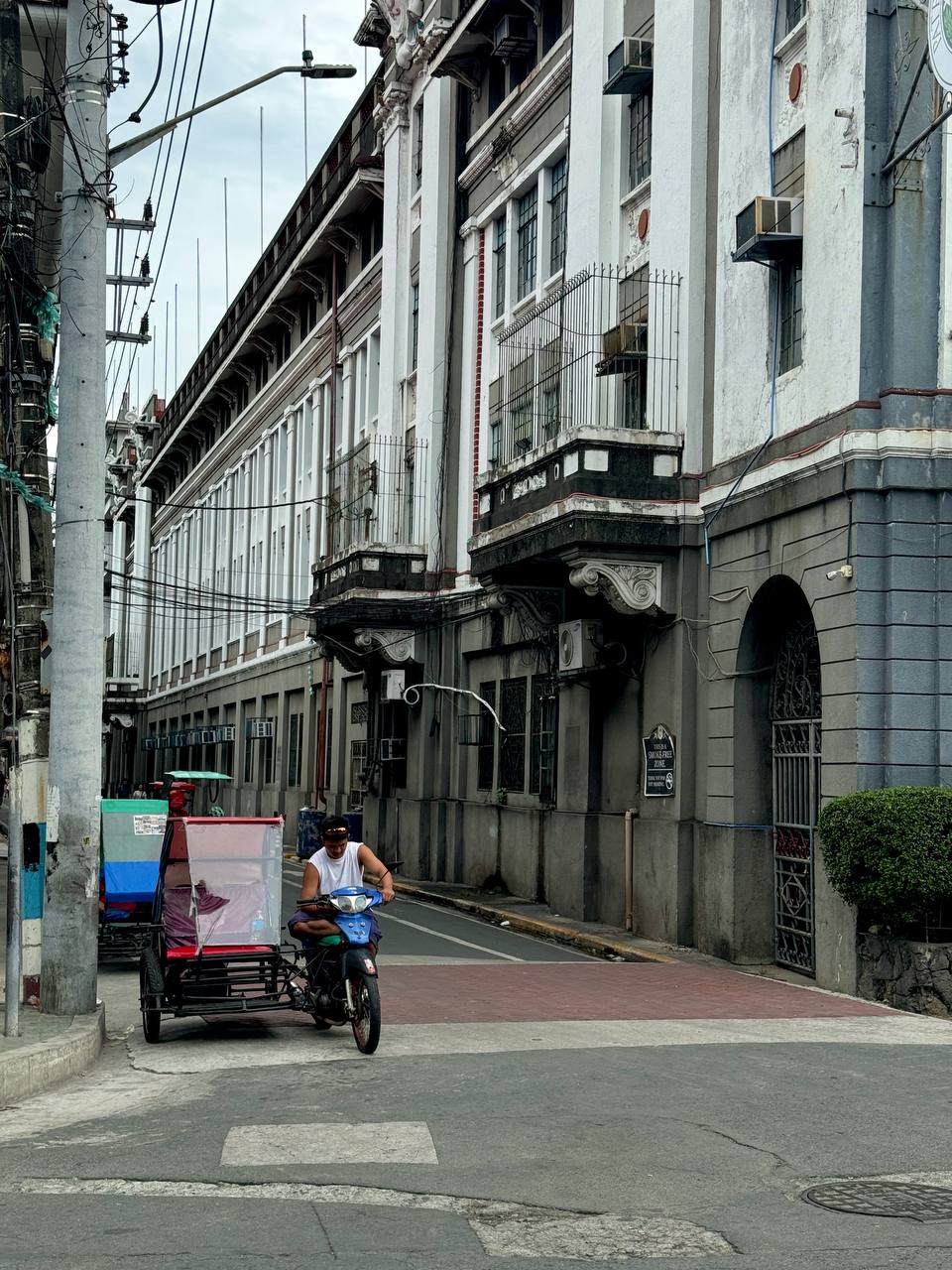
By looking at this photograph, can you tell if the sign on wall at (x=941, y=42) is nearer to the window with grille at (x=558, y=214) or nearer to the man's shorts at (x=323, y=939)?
the man's shorts at (x=323, y=939)

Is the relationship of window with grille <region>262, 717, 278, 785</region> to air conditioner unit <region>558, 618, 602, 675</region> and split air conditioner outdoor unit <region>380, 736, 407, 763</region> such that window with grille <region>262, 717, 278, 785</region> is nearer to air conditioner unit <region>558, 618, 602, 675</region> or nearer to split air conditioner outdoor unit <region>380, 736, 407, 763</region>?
split air conditioner outdoor unit <region>380, 736, 407, 763</region>

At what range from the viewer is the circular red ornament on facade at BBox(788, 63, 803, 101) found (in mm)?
17953

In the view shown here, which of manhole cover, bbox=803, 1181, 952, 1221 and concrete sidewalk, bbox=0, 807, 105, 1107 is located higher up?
manhole cover, bbox=803, 1181, 952, 1221

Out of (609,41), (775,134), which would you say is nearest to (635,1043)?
(775,134)

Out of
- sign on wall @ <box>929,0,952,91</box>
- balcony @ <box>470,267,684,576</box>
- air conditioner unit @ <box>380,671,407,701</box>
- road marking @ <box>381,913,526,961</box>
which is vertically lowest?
road marking @ <box>381,913,526,961</box>

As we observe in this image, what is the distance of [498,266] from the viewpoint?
30.4 m

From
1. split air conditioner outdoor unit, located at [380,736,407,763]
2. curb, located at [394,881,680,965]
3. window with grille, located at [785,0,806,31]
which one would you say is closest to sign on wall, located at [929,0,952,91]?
window with grille, located at [785,0,806,31]

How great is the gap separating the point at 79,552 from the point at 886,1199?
26.3 feet

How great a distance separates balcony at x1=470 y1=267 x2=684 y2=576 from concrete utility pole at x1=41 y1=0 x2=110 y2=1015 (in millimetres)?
8710

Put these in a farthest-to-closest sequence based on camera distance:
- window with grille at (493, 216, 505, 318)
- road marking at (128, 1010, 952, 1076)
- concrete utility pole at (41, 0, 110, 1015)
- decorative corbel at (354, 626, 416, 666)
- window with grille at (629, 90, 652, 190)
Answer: decorative corbel at (354, 626, 416, 666) → window with grille at (493, 216, 505, 318) → window with grille at (629, 90, 652, 190) → concrete utility pole at (41, 0, 110, 1015) → road marking at (128, 1010, 952, 1076)

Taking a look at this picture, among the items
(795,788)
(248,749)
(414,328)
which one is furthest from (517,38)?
(248,749)

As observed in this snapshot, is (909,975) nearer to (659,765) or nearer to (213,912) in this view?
(213,912)

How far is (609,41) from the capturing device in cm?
2366

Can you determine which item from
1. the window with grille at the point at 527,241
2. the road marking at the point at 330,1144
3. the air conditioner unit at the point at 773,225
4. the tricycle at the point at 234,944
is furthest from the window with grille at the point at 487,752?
the road marking at the point at 330,1144
